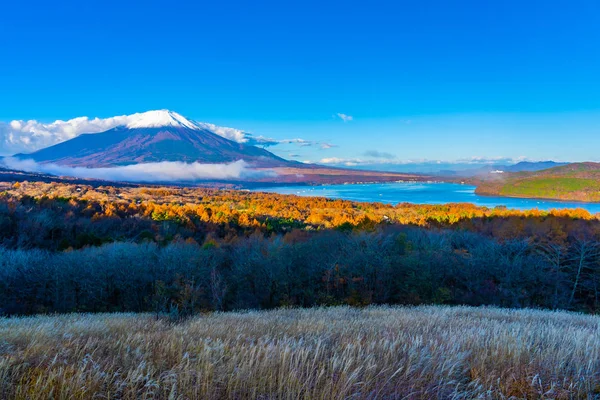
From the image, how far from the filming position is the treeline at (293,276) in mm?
24734

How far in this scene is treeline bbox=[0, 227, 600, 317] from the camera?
2473cm

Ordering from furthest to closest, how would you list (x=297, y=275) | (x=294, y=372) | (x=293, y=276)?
(x=297, y=275), (x=293, y=276), (x=294, y=372)

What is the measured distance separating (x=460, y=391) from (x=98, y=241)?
4349cm

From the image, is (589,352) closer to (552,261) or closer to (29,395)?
(29,395)

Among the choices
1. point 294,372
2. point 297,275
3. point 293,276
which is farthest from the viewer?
point 297,275

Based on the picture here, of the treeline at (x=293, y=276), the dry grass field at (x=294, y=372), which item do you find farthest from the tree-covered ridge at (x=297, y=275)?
the dry grass field at (x=294, y=372)

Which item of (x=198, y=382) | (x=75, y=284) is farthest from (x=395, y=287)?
(x=198, y=382)

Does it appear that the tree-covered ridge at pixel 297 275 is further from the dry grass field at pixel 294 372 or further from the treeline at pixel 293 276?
the dry grass field at pixel 294 372

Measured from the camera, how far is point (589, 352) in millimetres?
3475

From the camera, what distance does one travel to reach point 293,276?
29.0 metres

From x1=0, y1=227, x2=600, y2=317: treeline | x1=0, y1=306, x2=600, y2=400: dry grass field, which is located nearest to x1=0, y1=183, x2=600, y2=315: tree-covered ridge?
x1=0, y1=227, x2=600, y2=317: treeline

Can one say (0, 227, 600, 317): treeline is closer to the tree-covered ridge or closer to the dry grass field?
the tree-covered ridge

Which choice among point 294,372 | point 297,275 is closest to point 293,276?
point 297,275

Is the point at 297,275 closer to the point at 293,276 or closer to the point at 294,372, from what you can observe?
the point at 293,276
